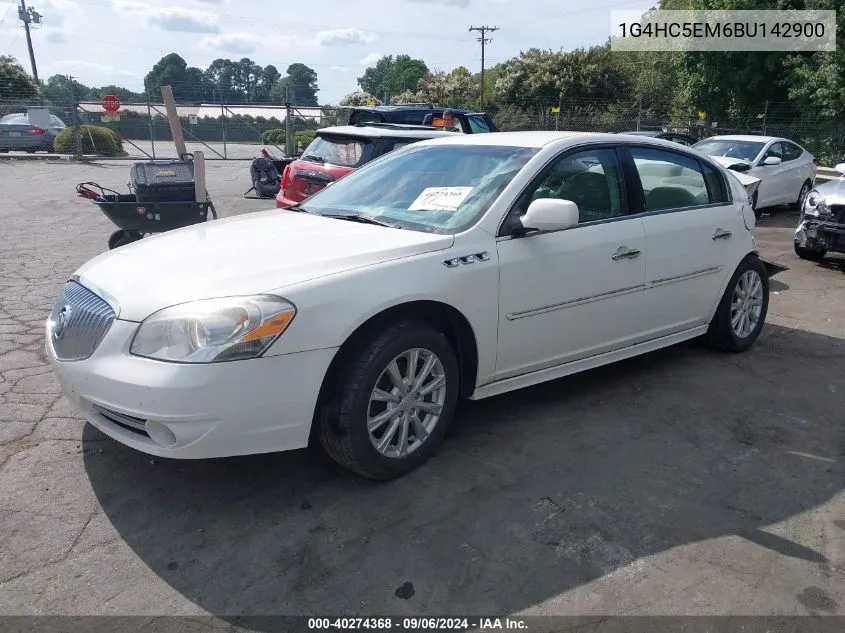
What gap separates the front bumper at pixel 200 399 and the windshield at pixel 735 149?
11357 millimetres

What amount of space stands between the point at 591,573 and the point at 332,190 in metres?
2.90

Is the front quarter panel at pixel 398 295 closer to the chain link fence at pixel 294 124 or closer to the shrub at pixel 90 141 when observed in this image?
the chain link fence at pixel 294 124

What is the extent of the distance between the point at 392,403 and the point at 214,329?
938 millimetres

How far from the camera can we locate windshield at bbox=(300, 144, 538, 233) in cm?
391

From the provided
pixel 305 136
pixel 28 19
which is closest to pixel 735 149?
pixel 305 136

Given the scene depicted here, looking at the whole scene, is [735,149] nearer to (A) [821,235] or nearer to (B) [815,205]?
(B) [815,205]

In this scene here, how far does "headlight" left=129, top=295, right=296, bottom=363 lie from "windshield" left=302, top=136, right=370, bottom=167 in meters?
5.74

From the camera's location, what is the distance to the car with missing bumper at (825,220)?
8312 millimetres

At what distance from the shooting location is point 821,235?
8516 mm

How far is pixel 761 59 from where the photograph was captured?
25.7 meters

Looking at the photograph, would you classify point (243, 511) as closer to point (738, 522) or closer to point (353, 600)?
point (353, 600)

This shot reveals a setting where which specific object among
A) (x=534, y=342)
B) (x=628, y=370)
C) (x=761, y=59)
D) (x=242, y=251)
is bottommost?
(x=628, y=370)

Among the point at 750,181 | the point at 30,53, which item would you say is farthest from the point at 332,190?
the point at 30,53

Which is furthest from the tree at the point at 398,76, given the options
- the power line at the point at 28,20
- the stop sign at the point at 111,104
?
the stop sign at the point at 111,104
